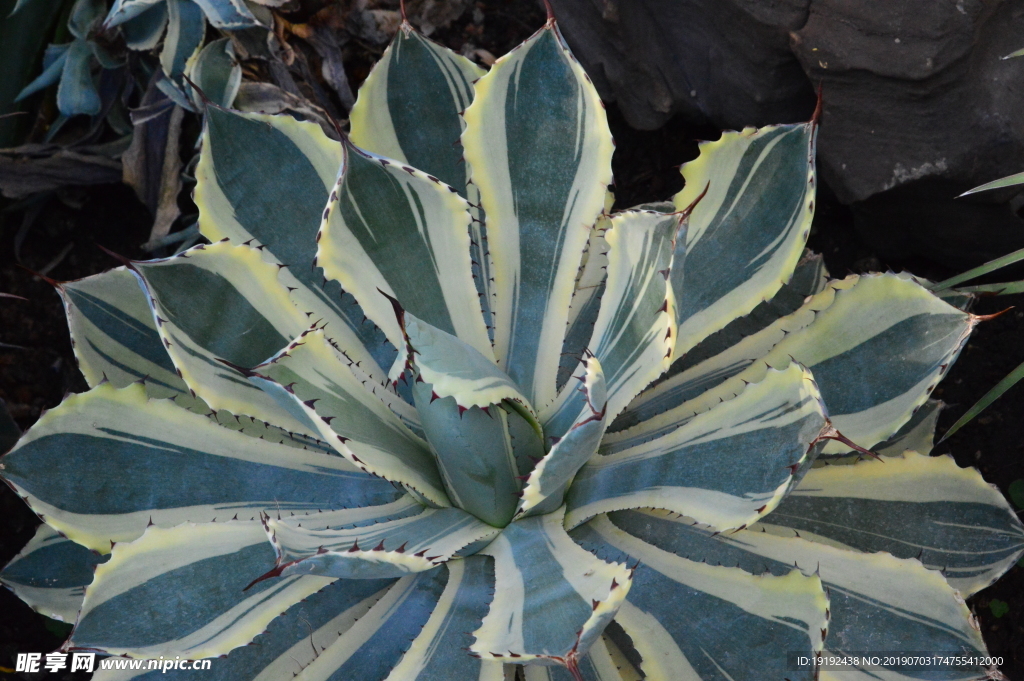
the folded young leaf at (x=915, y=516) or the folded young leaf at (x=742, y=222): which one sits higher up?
the folded young leaf at (x=742, y=222)

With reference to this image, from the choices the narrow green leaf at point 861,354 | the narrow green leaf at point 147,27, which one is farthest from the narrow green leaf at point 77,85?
the narrow green leaf at point 861,354

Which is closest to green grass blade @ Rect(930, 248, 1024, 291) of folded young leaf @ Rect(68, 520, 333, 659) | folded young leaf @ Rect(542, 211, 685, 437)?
folded young leaf @ Rect(542, 211, 685, 437)

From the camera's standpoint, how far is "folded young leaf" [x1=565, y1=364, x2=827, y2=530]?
80 cm

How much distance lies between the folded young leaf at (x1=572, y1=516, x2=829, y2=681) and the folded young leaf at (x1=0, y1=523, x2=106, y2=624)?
720 millimetres

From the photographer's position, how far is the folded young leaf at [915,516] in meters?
1.05

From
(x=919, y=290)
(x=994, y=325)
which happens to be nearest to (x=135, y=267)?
(x=919, y=290)

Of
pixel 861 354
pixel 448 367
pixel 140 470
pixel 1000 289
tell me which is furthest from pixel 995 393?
pixel 140 470

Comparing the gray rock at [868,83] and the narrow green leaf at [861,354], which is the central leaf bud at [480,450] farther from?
the gray rock at [868,83]

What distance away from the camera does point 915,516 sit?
3.48 feet

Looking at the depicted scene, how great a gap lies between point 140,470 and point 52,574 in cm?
29

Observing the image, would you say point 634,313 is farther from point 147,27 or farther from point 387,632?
point 147,27

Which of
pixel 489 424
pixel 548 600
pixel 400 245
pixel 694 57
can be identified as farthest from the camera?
pixel 694 57

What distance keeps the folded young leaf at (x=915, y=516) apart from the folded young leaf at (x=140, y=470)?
2.00ft

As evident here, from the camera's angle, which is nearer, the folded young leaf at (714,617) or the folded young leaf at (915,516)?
the folded young leaf at (714,617)
